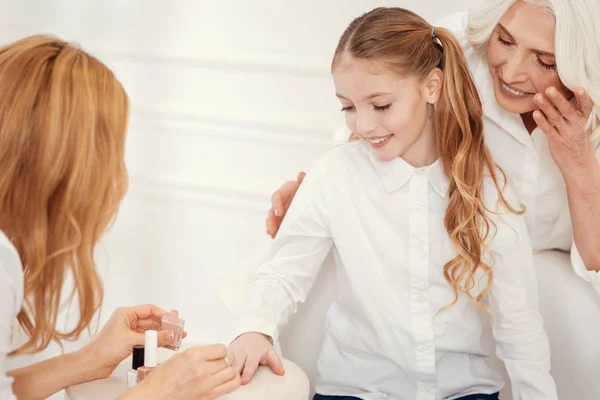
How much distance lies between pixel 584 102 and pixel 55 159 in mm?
1007

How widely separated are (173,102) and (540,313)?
4.62 feet

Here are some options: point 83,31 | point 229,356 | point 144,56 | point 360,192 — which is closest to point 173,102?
point 144,56

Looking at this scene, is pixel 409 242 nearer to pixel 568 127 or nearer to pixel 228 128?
pixel 568 127

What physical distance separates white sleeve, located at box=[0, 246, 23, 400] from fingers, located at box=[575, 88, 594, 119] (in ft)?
3.53

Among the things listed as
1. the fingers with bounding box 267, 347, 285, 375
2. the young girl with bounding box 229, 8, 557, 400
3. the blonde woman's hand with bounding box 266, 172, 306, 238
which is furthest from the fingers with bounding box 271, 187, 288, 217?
the fingers with bounding box 267, 347, 285, 375

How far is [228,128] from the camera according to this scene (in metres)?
2.56

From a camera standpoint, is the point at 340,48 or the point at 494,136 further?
the point at 494,136

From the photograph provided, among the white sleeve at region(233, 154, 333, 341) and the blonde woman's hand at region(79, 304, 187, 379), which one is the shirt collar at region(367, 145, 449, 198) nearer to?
the white sleeve at region(233, 154, 333, 341)

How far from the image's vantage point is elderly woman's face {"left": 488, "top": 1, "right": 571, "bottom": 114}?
1606 mm

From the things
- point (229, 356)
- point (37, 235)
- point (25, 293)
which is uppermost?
point (37, 235)

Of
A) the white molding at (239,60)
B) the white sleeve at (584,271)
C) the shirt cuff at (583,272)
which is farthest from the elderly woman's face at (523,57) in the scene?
the white molding at (239,60)

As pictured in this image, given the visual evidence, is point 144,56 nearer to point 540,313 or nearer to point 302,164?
point 302,164

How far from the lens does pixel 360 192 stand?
1669mm

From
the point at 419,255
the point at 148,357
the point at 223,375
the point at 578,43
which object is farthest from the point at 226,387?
the point at 578,43
